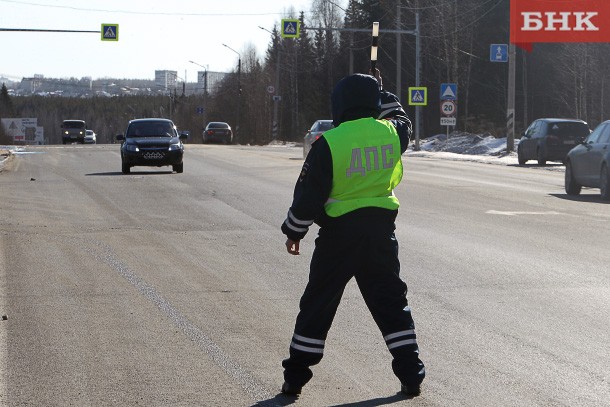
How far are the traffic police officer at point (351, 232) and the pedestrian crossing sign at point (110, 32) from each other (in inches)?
1788

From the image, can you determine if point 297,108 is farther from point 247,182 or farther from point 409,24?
point 247,182

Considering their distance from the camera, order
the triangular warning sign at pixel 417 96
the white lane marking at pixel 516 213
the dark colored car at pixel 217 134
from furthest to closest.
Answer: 1. the dark colored car at pixel 217 134
2. the triangular warning sign at pixel 417 96
3. the white lane marking at pixel 516 213

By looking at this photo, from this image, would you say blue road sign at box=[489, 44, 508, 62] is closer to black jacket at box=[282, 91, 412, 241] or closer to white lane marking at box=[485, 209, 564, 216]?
white lane marking at box=[485, 209, 564, 216]

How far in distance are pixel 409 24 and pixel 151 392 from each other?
8332 cm

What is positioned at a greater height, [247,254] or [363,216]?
[363,216]

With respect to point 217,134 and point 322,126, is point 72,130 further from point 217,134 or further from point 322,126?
point 322,126

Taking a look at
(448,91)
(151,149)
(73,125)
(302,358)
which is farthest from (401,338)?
(73,125)

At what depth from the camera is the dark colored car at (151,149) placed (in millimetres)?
32094

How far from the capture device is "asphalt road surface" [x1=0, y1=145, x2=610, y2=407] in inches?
261

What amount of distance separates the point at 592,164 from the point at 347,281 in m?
17.4

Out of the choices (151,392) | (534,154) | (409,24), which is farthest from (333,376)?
(409,24)

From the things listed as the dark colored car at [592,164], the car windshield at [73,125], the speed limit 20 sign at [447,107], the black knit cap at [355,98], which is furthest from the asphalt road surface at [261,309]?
the car windshield at [73,125]

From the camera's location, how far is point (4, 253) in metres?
13.3

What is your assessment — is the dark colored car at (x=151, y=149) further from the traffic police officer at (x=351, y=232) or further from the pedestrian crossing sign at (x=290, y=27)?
the traffic police officer at (x=351, y=232)
